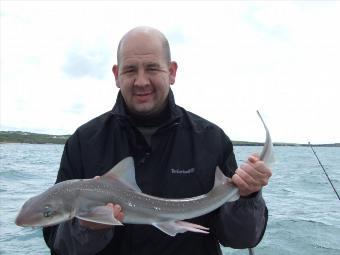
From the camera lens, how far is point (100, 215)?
124 inches

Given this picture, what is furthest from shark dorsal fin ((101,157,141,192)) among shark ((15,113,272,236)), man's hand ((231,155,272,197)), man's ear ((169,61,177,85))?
man's ear ((169,61,177,85))

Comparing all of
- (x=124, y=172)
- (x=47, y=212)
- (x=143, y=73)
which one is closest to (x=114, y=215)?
(x=124, y=172)

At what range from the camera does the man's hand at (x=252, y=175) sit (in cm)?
333

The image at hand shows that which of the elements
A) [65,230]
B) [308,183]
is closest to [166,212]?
[65,230]

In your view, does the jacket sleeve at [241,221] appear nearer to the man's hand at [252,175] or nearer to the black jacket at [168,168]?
the black jacket at [168,168]

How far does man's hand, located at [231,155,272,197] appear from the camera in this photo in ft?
10.9

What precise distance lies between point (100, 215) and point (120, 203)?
25 centimetres

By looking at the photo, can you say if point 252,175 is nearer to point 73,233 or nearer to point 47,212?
point 73,233

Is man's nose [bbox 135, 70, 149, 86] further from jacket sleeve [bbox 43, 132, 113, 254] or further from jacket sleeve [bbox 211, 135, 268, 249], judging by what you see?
jacket sleeve [bbox 211, 135, 268, 249]

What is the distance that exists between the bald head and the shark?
0.89m

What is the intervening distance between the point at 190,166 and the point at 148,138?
1.29 ft

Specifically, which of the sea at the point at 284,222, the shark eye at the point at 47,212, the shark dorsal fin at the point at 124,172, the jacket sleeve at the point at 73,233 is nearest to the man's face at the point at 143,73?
the shark dorsal fin at the point at 124,172

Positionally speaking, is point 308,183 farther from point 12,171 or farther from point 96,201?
point 96,201

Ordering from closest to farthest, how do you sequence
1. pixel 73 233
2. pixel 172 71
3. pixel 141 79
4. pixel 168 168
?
1. pixel 73 233
2. pixel 141 79
3. pixel 168 168
4. pixel 172 71
